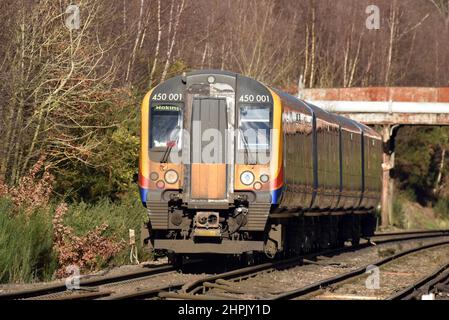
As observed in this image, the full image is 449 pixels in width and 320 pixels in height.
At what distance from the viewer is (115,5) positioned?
1094 inches

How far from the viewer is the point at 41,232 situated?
17.9m

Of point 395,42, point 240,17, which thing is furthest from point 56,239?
point 395,42

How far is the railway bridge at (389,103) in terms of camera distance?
3966 cm

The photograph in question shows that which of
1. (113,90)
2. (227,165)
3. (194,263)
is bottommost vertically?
(194,263)

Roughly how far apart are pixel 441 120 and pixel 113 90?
19071 mm

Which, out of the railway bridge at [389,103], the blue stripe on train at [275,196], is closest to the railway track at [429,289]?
the blue stripe on train at [275,196]

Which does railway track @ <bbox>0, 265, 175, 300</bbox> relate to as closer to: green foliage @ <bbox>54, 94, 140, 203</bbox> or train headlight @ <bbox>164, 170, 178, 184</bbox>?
train headlight @ <bbox>164, 170, 178, 184</bbox>

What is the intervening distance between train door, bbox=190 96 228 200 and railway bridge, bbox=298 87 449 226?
22540mm

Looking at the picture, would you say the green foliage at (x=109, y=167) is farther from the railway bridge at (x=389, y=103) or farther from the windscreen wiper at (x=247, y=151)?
the railway bridge at (x=389, y=103)

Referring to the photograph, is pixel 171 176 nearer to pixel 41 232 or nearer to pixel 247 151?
pixel 247 151

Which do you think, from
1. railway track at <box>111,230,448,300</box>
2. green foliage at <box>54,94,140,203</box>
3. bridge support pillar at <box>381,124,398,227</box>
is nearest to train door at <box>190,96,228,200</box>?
railway track at <box>111,230,448,300</box>

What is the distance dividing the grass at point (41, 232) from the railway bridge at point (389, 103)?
18315mm

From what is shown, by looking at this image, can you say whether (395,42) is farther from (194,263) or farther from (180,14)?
(194,263)
